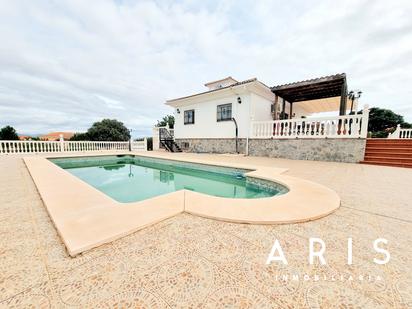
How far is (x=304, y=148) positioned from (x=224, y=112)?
4915 millimetres

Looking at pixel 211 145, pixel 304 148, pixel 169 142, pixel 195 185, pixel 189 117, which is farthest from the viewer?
pixel 169 142

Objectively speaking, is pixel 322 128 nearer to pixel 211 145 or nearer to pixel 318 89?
pixel 318 89

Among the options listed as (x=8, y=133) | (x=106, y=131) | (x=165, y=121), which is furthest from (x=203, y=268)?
(x=106, y=131)

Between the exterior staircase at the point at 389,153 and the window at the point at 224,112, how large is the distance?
6.64m

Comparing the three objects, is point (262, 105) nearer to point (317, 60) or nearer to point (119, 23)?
point (317, 60)

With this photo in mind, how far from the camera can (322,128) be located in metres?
7.55

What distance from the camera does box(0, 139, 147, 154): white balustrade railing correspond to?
10234 millimetres

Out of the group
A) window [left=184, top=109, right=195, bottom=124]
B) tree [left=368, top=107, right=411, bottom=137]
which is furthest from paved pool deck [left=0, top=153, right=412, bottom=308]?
tree [left=368, top=107, right=411, bottom=137]

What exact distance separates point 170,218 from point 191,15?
891 cm

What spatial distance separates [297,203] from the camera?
2.41m

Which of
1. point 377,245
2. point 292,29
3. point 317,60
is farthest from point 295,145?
point 377,245

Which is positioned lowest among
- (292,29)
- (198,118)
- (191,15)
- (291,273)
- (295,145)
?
(291,273)

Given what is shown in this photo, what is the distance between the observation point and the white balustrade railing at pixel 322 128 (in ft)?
22.2

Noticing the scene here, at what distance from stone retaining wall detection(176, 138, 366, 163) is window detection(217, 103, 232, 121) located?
1328 millimetres
